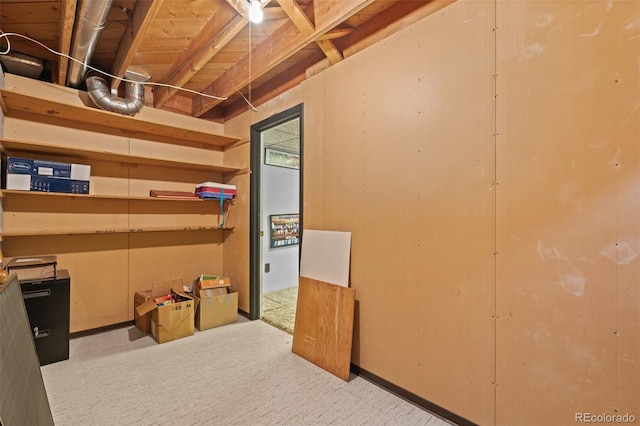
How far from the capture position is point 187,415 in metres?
1.74

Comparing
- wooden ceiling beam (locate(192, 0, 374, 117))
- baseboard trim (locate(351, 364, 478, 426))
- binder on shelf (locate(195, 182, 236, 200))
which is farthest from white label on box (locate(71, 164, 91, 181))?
baseboard trim (locate(351, 364, 478, 426))

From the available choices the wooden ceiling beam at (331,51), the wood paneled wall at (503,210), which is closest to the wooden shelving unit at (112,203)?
the wooden ceiling beam at (331,51)

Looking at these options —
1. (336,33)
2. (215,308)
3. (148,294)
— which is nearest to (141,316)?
(148,294)

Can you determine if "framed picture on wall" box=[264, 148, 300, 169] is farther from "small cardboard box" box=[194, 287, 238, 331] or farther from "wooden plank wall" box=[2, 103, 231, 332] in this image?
"small cardboard box" box=[194, 287, 238, 331]

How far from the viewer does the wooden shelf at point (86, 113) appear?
239 cm

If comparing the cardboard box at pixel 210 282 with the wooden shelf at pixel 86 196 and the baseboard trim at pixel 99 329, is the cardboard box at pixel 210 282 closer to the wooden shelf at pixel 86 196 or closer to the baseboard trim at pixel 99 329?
the baseboard trim at pixel 99 329

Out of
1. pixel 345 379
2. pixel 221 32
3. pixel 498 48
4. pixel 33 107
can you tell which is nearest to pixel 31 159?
pixel 33 107

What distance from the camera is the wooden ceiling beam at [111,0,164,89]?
6.07ft

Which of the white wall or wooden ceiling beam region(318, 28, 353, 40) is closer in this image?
wooden ceiling beam region(318, 28, 353, 40)

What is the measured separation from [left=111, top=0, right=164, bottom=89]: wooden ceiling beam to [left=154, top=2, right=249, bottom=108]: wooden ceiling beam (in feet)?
1.50

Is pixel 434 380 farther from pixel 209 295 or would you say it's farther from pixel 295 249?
pixel 295 249

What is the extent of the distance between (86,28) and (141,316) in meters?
2.63

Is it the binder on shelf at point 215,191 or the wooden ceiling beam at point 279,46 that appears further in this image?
the binder on shelf at point 215,191

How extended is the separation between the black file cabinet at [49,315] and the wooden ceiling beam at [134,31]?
2008 millimetres
